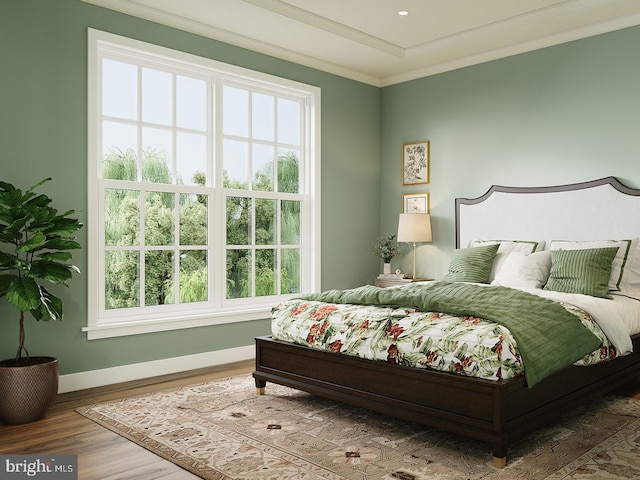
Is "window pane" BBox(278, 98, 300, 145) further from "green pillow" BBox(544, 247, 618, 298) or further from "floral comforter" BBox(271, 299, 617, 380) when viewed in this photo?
"green pillow" BBox(544, 247, 618, 298)

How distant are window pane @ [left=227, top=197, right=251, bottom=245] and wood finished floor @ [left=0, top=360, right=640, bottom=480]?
4.81 ft

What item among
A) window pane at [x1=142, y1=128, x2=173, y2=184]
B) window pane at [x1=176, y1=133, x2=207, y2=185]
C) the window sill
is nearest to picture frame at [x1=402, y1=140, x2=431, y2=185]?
the window sill

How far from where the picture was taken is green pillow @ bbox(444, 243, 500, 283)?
4648mm

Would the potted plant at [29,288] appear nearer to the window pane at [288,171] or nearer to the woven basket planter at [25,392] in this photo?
the woven basket planter at [25,392]

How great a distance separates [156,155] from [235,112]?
0.88 meters

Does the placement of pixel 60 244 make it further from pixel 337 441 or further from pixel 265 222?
pixel 265 222

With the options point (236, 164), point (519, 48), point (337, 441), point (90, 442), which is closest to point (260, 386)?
point (337, 441)

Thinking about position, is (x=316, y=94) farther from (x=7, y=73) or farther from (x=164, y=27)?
(x=7, y=73)

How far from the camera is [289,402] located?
3.65 meters

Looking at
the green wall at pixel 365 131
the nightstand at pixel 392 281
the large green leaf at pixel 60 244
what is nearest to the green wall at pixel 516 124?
the green wall at pixel 365 131

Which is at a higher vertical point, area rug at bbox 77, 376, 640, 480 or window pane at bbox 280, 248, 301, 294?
window pane at bbox 280, 248, 301, 294

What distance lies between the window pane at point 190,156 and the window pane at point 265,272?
0.93 metres

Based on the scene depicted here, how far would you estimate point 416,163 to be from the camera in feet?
19.4

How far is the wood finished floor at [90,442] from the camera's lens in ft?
8.51
